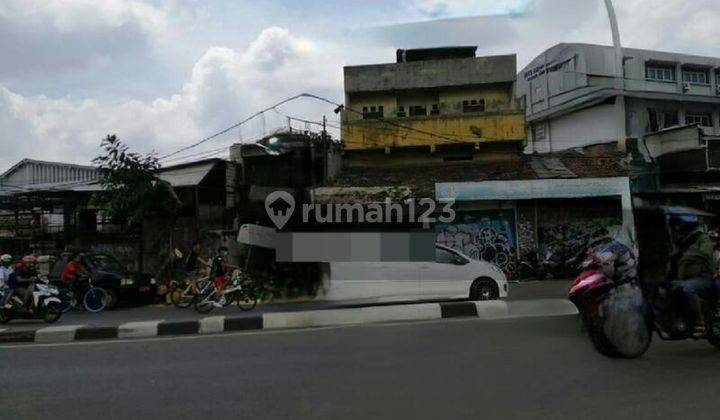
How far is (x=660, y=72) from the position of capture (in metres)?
37.4

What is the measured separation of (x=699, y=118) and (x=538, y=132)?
7.75 m

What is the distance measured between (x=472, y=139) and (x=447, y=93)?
9.73 ft

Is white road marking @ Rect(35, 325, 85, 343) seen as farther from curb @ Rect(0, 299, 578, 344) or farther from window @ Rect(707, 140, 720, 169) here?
window @ Rect(707, 140, 720, 169)

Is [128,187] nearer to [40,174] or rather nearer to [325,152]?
[325,152]

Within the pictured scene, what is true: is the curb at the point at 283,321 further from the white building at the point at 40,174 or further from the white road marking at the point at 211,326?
the white building at the point at 40,174

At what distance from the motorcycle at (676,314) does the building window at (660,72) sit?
3361cm

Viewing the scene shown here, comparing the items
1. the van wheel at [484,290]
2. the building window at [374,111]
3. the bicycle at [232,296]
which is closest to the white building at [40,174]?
the building window at [374,111]

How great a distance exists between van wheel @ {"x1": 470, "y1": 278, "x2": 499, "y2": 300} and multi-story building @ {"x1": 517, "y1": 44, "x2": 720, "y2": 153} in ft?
47.1

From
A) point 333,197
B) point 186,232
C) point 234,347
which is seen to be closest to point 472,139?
point 333,197

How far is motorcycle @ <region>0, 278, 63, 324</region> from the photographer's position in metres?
12.9

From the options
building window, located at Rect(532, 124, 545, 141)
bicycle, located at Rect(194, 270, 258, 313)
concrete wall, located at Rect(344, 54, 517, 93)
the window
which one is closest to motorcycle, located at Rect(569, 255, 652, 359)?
bicycle, located at Rect(194, 270, 258, 313)

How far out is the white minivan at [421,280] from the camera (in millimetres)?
12625

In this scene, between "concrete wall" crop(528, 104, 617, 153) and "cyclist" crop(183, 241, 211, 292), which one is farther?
"concrete wall" crop(528, 104, 617, 153)

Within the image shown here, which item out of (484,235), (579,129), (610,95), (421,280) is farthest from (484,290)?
(579,129)
